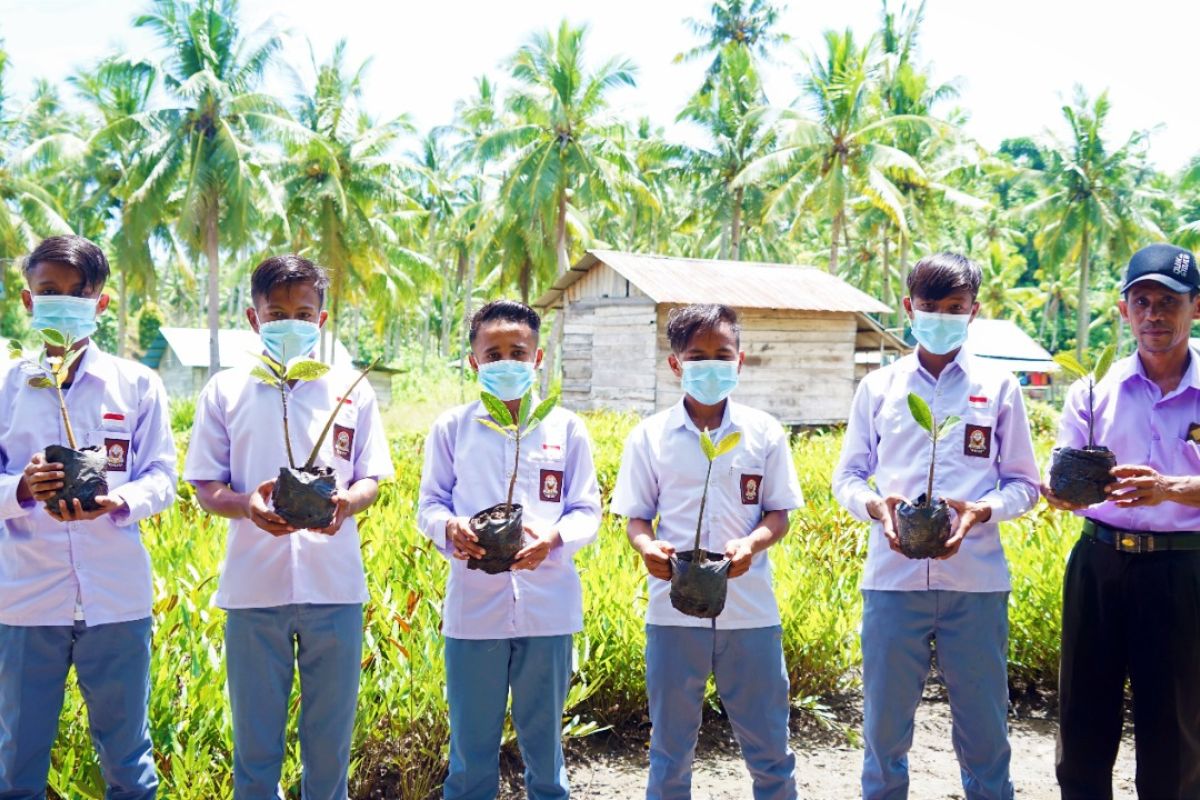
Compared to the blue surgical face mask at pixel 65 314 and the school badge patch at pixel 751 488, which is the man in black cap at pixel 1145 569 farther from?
the blue surgical face mask at pixel 65 314

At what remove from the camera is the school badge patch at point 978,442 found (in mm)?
3291

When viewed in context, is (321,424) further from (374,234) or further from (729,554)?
(374,234)

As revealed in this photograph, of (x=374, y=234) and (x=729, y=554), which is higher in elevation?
(x=374, y=234)

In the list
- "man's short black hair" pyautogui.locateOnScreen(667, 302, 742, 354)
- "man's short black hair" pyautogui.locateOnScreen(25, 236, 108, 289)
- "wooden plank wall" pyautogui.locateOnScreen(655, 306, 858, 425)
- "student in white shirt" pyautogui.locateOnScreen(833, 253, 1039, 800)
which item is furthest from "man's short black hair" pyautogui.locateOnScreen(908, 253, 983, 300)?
"wooden plank wall" pyautogui.locateOnScreen(655, 306, 858, 425)

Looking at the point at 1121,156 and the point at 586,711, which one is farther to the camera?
the point at 1121,156

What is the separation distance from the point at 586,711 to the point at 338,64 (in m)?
29.8

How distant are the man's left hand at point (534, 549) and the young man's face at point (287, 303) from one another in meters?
0.99

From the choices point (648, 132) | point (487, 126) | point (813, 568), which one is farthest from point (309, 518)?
point (648, 132)

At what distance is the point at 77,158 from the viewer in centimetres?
2656

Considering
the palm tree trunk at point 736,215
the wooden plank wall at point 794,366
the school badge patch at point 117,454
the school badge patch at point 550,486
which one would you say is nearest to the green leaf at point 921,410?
the school badge patch at point 550,486

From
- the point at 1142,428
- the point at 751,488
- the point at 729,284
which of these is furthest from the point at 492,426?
the point at 729,284

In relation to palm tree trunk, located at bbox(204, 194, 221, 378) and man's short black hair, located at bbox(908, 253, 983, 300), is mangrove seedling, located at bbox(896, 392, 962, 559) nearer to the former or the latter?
man's short black hair, located at bbox(908, 253, 983, 300)

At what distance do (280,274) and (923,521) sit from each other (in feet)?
7.01

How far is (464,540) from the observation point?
2852 millimetres
